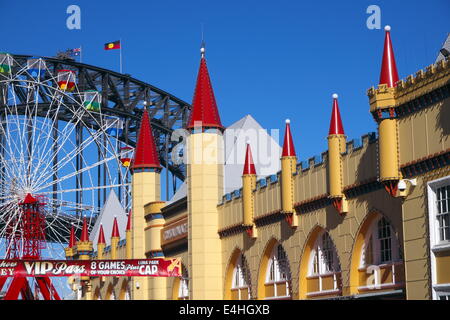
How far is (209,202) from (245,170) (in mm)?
4090

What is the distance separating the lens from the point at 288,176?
37250 millimetres

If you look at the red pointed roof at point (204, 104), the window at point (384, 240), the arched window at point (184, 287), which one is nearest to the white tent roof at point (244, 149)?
the red pointed roof at point (204, 104)

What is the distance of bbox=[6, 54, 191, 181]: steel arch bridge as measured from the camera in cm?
9300

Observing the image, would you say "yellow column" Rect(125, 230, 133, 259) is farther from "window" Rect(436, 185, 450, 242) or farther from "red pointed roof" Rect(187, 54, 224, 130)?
"window" Rect(436, 185, 450, 242)

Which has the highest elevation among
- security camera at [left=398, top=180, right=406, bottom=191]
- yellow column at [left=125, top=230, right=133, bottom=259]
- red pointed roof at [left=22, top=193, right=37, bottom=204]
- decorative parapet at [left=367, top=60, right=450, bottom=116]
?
red pointed roof at [left=22, top=193, right=37, bottom=204]

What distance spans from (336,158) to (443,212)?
7.03m

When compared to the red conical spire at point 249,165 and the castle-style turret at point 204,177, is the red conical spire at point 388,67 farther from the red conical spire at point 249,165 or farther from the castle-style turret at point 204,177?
the castle-style turret at point 204,177

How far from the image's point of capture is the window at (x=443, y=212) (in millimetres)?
26438

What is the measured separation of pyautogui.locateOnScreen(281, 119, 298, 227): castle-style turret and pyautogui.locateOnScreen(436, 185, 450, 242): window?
10.7 meters

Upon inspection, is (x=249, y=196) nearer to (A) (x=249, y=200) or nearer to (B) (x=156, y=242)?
(A) (x=249, y=200)

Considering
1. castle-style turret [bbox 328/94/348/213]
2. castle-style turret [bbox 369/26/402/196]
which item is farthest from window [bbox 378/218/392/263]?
castle-style turret [bbox 369/26/402/196]
